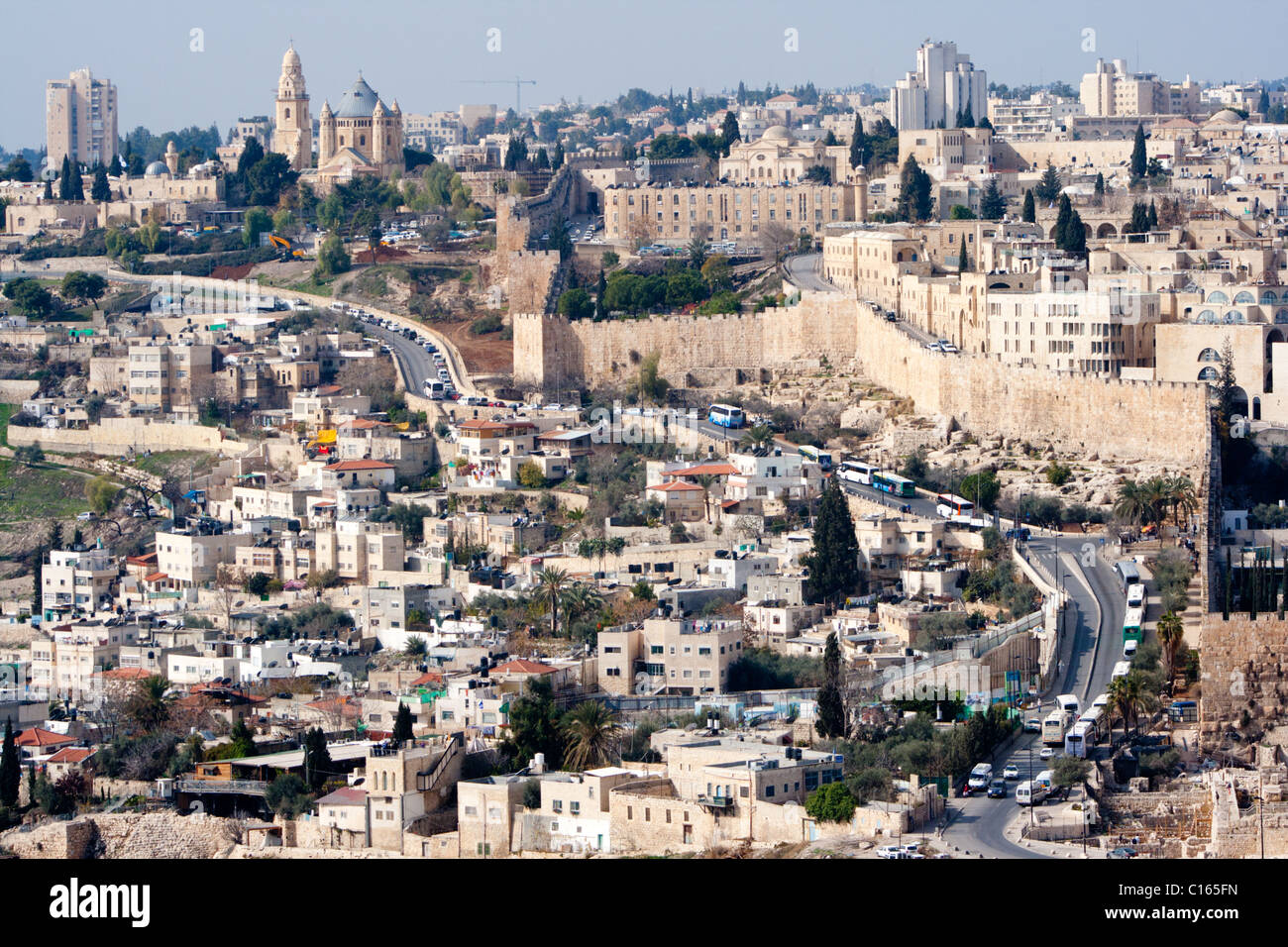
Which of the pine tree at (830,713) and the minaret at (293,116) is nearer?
the pine tree at (830,713)

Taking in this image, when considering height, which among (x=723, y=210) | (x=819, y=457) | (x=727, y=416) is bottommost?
(x=819, y=457)

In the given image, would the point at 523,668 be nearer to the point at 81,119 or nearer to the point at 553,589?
the point at 553,589

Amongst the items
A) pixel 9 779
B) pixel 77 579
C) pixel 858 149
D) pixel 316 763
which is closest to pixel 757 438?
pixel 77 579

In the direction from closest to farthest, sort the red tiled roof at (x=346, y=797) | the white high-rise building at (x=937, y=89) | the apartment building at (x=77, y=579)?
the red tiled roof at (x=346, y=797) → the apartment building at (x=77, y=579) → the white high-rise building at (x=937, y=89)

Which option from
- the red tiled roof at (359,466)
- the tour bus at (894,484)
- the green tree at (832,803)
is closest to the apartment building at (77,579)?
the red tiled roof at (359,466)

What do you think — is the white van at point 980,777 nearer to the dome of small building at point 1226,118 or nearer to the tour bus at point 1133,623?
the tour bus at point 1133,623
